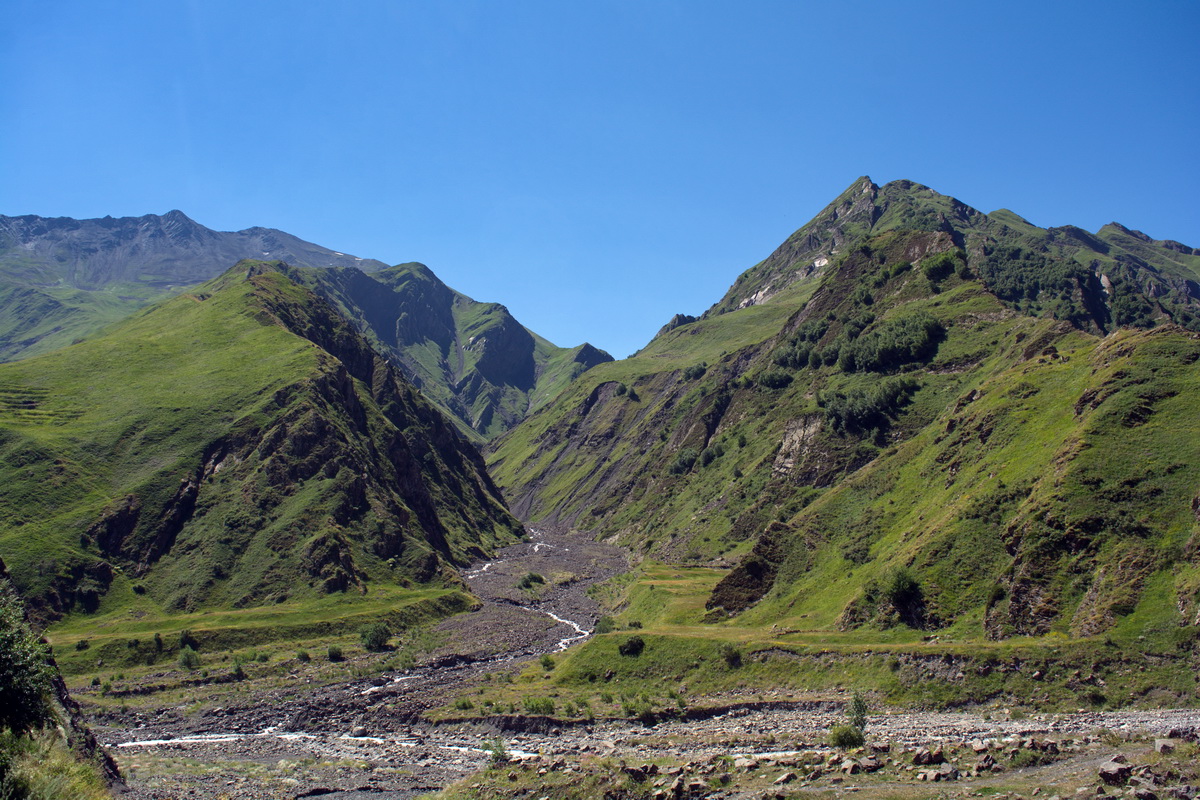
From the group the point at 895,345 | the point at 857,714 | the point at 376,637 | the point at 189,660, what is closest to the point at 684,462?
the point at 895,345

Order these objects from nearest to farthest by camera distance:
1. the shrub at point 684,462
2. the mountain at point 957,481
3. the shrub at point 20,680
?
the shrub at point 20,680
the mountain at point 957,481
the shrub at point 684,462

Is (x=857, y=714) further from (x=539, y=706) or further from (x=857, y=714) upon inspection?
(x=539, y=706)

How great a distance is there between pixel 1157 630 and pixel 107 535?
137 metres

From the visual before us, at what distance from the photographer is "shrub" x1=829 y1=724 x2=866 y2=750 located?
37844 millimetres

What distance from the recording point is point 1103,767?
25391mm

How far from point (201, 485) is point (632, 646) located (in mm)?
99039

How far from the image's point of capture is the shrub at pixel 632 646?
7088 cm

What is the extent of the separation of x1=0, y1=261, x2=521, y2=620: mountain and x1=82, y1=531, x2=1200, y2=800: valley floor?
36.2m

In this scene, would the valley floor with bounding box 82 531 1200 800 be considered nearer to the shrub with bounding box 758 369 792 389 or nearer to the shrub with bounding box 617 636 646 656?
the shrub with bounding box 617 636 646 656

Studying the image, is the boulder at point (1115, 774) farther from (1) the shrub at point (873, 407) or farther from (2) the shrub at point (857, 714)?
(1) the shrub at point (873, 407)

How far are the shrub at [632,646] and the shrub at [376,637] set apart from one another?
130ft

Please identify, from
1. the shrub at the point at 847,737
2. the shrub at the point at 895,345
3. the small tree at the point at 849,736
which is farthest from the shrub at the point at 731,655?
the shrub at the point at 895,345

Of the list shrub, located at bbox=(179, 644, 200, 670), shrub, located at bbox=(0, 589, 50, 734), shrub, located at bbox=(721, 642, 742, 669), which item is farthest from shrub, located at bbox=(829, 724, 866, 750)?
shrub, located at bbox=(179, 644, 200, 670)

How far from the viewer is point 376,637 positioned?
9475 centimetres
